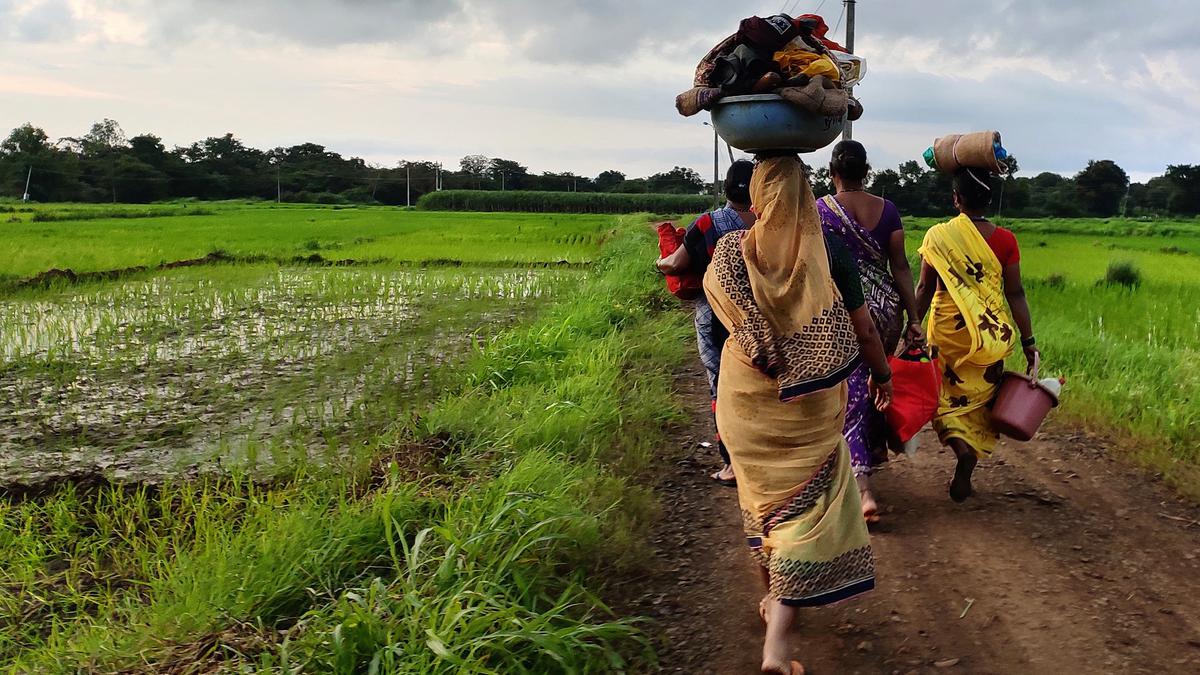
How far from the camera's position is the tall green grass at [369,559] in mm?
2404

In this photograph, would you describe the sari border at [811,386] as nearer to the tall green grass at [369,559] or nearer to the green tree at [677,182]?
the tall green grass at [369,559]

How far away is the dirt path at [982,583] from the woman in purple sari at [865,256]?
1.10 feet

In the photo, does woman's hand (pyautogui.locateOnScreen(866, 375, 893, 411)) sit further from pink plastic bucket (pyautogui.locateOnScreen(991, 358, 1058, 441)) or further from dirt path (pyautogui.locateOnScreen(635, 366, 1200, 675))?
pink plastic bucket (pyautogui.locateOnScreen(991, 358, 1058, 441))

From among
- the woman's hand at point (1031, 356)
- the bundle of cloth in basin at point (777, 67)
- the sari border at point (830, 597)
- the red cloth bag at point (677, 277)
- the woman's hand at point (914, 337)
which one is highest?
the bundle of cloth in basin at point (777, 67)

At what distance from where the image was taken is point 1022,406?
3.61 meters

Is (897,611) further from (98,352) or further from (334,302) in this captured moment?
(334,302)

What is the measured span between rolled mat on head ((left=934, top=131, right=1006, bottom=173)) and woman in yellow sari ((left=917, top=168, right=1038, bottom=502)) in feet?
0.18

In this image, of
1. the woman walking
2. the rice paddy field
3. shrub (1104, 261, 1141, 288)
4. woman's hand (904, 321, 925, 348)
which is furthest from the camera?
shrub (1104, 261, 1141, 288)

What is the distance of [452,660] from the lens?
2.22m

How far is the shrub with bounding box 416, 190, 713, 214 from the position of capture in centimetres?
5547

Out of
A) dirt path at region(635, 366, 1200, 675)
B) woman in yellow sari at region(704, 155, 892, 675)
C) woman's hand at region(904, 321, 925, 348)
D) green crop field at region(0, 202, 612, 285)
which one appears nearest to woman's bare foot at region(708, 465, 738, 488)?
dirt path at region(635, 366, 1200, 675)

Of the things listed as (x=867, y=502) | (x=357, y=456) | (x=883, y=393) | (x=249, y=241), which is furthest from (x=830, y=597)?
(x=249, y=241)

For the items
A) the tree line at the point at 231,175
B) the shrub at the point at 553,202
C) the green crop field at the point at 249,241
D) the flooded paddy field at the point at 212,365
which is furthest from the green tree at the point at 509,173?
the flooded paddy field at the point at 212,365

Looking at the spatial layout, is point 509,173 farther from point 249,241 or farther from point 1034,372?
point 1034,372
